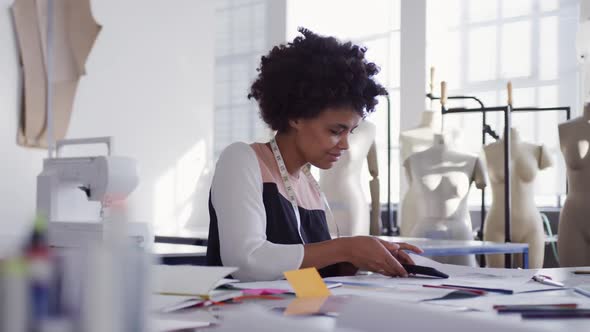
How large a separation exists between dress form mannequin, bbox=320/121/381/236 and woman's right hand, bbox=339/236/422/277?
2878 mm

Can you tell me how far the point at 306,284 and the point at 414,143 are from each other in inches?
150

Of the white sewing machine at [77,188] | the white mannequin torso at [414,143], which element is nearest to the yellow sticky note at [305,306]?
the white sewing machine at [77,188]

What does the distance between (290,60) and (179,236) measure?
2935 mm

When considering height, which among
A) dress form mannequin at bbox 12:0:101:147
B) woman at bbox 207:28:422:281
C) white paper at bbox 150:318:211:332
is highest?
dress form mannequin at bbox 12:0:101:147

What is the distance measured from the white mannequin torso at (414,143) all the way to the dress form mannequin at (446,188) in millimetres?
325

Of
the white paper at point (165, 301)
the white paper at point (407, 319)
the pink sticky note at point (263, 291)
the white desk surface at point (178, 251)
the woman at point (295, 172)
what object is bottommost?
the white desk surface at point (178, 251)

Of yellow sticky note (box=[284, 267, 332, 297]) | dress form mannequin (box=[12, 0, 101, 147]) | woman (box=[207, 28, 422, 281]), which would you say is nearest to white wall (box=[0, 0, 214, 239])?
dress form mannequin (box=[12, 0, 101, 147])

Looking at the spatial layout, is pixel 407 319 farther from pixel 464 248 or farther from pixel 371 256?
pixel 464 248

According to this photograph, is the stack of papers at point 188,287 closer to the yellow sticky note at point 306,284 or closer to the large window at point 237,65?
the yellow sticky note at point 306,284

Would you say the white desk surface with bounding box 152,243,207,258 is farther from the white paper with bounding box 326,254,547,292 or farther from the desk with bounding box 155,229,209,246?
the white paper with bounding box 326,254,547,292

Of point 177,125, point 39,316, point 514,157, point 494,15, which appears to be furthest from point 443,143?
point 39,316

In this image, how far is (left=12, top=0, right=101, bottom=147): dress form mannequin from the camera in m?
5.52

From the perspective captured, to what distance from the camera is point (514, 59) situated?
Answer: 6.52 meters

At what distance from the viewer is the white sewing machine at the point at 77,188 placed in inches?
123
